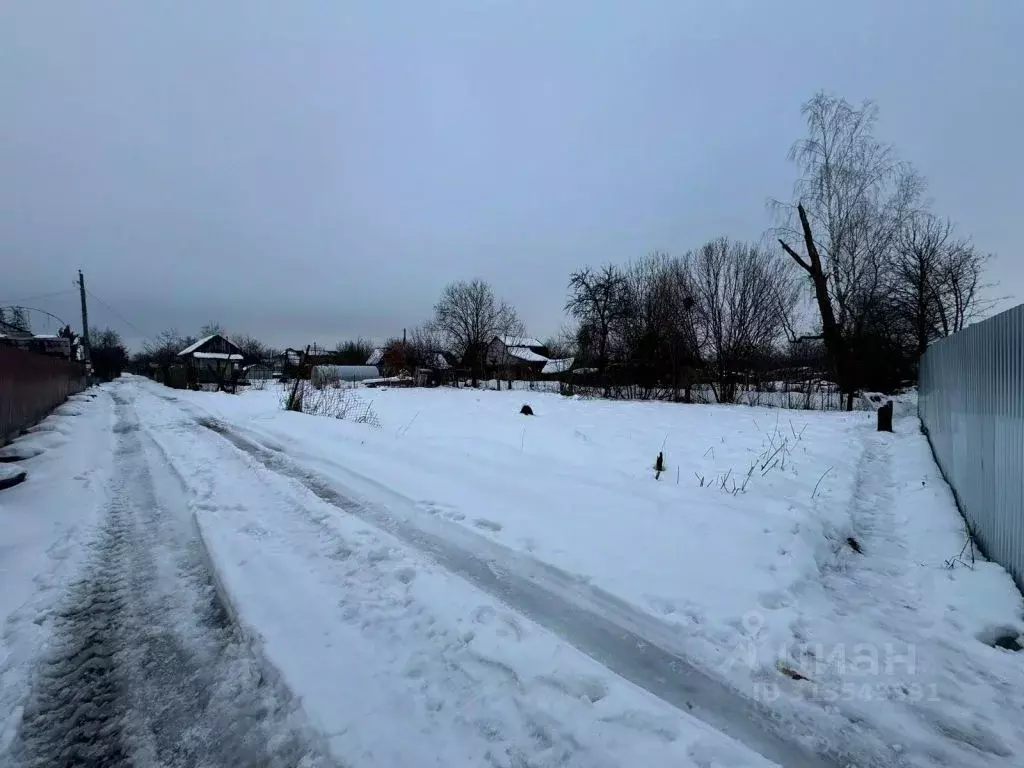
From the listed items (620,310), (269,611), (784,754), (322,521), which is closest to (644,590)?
(784,754)

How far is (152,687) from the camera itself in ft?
7.51

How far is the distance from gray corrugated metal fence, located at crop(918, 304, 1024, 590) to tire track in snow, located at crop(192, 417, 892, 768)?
2472 mm

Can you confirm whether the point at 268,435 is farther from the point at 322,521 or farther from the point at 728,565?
the point at 728,565

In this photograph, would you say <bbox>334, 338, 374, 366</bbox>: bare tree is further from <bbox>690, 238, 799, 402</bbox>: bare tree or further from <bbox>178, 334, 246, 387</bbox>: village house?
<bbox>690, 238, 799, 402</bbox>: bare tree

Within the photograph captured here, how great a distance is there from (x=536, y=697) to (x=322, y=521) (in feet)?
9.41

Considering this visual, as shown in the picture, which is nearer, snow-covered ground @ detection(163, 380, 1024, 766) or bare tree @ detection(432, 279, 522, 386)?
snow-covered ground @ detection(163, 380, 1024, 766)

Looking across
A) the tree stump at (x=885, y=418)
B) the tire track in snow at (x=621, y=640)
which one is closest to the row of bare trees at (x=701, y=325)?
the tree stump at (x=885, y=418)

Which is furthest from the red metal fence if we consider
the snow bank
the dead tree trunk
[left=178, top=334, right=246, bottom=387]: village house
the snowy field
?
[left=178, top=334, right=246, bottom=387]: village house

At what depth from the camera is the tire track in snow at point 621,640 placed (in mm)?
2029

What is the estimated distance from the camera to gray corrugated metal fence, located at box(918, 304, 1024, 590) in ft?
10.6

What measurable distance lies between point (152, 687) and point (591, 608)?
94.2 inches

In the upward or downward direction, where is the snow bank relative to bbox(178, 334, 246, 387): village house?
downward

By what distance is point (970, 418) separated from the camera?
4.71 metres

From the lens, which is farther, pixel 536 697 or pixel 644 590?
pixel 644 590
